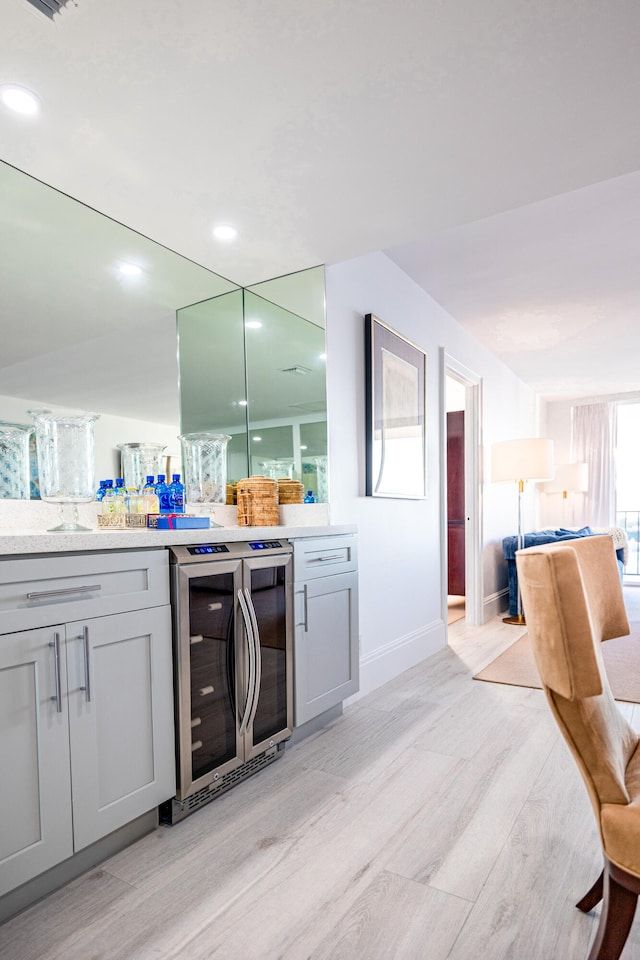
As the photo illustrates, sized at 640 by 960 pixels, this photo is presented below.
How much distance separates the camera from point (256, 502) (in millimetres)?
2781

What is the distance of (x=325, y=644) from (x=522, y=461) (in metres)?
3.32

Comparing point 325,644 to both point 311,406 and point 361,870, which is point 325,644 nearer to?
point 361,870

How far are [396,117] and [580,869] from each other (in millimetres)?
2268

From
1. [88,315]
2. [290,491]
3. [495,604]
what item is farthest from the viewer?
[495,604]

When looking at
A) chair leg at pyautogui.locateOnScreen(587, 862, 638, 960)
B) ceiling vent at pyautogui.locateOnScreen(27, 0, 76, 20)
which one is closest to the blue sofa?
chair leg at pyautogui.locateOnScreen(587, 862, 638, 960)

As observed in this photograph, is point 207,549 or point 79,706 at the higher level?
point 207,549

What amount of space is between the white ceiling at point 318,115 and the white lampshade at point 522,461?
2.62m

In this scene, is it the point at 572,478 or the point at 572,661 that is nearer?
the point at 572,661

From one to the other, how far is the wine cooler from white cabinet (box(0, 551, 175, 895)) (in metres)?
0.06

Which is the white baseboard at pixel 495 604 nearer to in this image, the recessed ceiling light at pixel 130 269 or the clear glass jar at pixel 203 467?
the clear glass jar at pixel 203 467

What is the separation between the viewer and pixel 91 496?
211 cm

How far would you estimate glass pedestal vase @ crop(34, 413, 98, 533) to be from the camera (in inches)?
79.6

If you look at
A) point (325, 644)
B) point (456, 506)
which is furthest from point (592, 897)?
point (456, 506)

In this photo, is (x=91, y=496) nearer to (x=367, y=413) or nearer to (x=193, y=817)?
(x=193, y=817)
